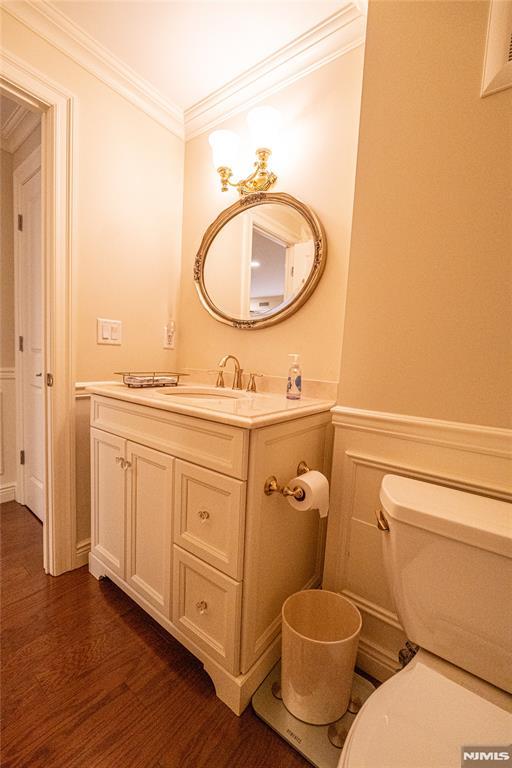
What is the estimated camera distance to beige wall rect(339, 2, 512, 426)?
83 cm

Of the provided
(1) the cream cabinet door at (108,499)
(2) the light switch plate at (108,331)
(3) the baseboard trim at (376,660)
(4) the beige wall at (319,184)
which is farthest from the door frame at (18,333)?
(3) the baseboard trim at (376,660)

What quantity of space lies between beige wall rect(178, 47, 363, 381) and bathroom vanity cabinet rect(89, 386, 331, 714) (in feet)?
1.19

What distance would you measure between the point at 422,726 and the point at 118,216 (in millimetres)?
2021

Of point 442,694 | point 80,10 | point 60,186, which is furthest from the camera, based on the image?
point 60,186

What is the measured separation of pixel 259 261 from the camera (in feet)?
4.99

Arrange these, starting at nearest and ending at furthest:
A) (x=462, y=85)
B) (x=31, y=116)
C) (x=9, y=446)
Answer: (x=462, y=85) → (x=31, y=116) → (x=9, y=446)

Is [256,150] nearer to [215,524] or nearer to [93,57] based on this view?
[93,57]

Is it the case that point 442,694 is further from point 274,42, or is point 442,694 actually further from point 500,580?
point 274,42

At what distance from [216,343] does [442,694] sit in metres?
1.50

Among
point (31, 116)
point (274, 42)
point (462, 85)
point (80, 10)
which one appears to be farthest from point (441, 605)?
point (31, 116)

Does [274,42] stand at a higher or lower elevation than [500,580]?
higher

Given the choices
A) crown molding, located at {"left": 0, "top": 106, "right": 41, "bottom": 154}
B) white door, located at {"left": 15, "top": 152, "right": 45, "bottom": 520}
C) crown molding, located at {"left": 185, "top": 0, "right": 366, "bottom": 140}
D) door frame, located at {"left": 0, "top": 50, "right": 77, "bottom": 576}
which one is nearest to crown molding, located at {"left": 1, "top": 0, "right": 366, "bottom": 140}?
crown molding, located at {"left": 185, "top": 0, "right": 366, "bottom": 140}

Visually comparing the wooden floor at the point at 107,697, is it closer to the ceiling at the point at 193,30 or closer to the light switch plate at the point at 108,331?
the light switch plate at the point at 108,331

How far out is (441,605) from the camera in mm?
720
